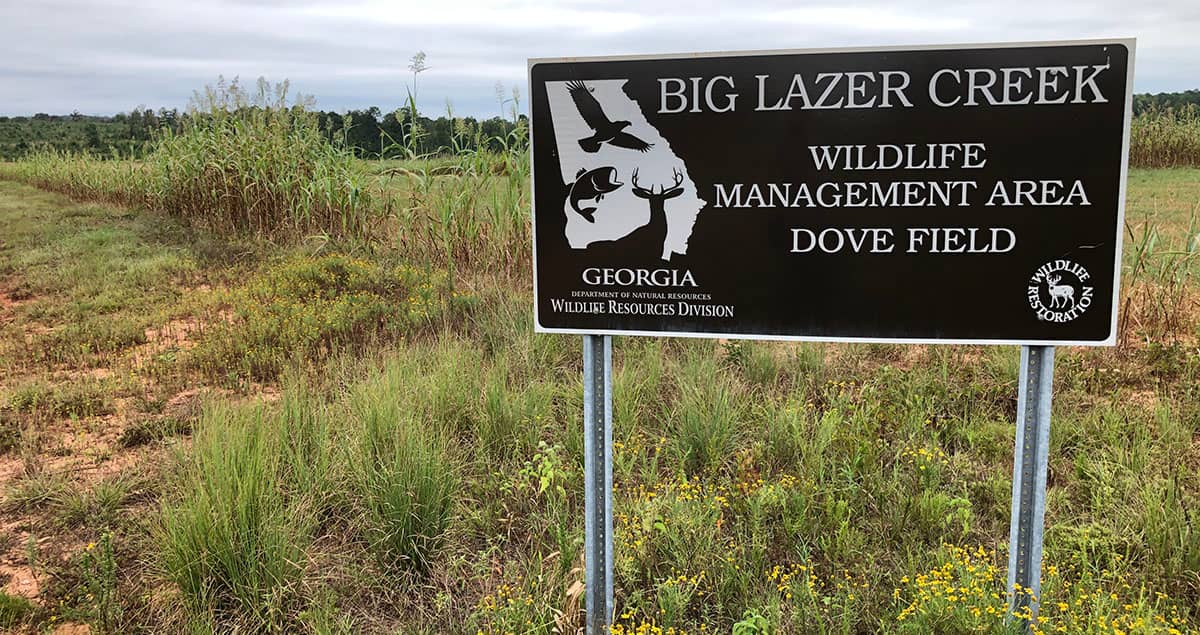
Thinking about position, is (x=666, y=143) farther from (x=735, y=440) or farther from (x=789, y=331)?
(x=735, y=440)

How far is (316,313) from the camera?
21.7 ft

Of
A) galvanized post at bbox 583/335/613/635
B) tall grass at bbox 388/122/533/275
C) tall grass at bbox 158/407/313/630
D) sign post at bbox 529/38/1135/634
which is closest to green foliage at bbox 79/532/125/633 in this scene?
tall grass at bbox 158/407/313/630

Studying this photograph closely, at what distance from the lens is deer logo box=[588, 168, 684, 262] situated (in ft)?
8.21

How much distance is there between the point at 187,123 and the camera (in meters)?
12.5

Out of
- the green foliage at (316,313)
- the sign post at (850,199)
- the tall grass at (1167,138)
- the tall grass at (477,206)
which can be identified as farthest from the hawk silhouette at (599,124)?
the tall grass at (1167,138)

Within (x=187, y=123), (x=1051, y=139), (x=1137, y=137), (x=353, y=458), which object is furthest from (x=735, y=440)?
(x=1137, y=137)

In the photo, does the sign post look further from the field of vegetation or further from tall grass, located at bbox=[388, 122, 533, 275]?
tall grass, located at bbox=[388, 122, 533, 275]

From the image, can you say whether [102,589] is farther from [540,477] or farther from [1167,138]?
[1167,138]

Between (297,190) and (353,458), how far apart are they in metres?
7.91

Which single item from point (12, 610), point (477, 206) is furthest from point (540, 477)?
point (477, 206)

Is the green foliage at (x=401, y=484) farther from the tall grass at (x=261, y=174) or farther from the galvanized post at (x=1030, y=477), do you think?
the tall grass at (x=261, y=174)

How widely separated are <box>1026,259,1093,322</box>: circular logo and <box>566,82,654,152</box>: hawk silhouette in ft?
4.07

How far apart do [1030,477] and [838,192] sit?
106cm

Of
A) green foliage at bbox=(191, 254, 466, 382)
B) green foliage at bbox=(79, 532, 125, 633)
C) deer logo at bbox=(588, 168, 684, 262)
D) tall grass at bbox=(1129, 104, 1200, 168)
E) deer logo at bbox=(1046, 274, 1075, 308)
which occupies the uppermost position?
tall grass at bbox=(1129, 104, 1200, 168)
